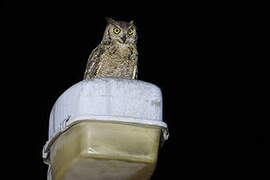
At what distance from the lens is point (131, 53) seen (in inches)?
99.4

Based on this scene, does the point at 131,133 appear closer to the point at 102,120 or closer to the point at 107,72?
the point at 102,120

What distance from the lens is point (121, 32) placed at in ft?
8.25

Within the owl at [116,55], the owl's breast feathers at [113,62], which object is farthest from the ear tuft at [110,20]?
the owl's breast feathers at [113,62]

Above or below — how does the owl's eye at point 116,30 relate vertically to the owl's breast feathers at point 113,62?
above

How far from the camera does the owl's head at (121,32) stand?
8.24 feet


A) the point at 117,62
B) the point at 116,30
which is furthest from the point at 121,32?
the point at 117,62

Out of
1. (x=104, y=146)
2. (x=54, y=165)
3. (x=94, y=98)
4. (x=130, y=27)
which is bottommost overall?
(x=54, y=165)

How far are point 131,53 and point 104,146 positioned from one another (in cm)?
134

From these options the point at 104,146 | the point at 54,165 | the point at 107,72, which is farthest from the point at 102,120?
the point at 107,72

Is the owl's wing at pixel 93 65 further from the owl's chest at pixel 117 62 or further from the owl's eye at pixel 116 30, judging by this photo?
the owl's eye at pixel 116 30

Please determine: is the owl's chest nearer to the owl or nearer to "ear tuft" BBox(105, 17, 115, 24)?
the owl

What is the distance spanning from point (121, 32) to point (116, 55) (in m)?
0.13

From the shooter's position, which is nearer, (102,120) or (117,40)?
(102,120)

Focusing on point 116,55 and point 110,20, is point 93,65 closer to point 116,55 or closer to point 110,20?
point 116,55
